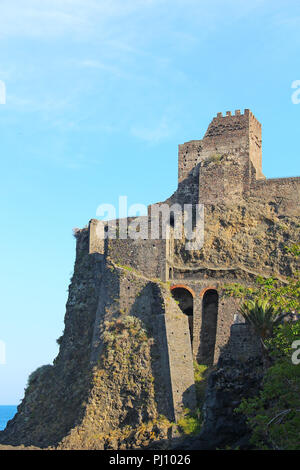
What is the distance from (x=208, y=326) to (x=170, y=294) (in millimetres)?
3012

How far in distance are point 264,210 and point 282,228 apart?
1.86 metres

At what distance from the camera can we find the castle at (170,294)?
1805 inches

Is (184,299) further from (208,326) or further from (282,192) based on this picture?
(282,192)

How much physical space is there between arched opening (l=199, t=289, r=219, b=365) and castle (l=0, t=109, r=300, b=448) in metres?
0.06

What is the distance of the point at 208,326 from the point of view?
4938 centimetres

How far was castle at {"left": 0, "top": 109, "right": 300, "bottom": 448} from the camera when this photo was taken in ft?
150

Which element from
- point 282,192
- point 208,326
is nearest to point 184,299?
point 208,326

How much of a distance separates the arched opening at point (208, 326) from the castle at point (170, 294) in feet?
0.21

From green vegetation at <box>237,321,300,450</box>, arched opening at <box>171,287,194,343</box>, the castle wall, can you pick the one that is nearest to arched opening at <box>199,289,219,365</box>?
arched opening at <box>171,287,194,343</box>

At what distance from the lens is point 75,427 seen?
1783 inches
